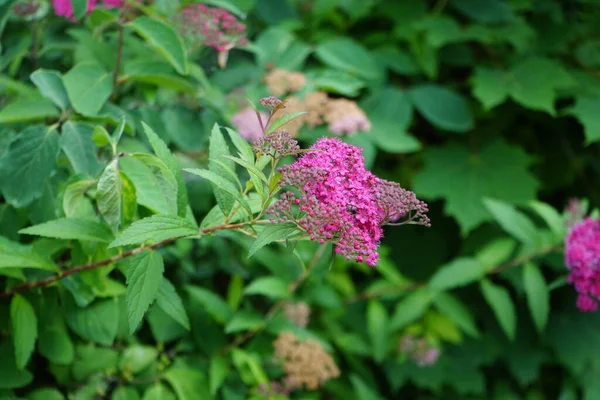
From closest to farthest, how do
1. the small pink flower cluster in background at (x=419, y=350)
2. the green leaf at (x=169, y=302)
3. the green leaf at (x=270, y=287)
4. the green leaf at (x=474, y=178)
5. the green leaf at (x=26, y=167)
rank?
Result: the green leaf at (x=169, y=302)
the green leaf at (x=26, y=167)
the green leaf at (x=270, y=287)
the small pink flower cluster in background at (x=419, y=350)
the green leaf at (x=474, y=178)

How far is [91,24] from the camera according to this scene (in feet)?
5.51

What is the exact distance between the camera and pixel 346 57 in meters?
2.34

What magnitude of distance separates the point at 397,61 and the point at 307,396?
1278mm

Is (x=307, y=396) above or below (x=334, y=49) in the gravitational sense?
below

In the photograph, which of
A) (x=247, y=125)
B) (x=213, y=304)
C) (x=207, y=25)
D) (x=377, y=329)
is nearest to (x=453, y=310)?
(x=377, y=329)

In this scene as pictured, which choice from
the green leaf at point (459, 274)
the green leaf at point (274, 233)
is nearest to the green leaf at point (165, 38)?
the green leaf at point (274, 233)

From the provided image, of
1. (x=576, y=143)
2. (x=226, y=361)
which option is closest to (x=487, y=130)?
(x=576, y=143)

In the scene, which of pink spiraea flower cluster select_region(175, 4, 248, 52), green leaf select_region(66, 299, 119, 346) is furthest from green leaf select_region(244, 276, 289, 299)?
pink spiraea flower cluster select_region(175, 4, 248, 52)

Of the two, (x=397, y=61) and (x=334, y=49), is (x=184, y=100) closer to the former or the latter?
(x=334, y=49)

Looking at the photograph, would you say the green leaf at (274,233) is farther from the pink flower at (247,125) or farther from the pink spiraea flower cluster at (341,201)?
the pink flower at (247,125)

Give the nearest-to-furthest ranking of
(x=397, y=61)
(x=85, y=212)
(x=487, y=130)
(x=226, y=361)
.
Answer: (x=85, y=212), (x=226, y=361), (x=397, y=61), (x=487, y=130)

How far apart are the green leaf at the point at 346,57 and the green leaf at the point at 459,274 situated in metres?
0.69

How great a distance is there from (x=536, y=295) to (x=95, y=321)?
1282mm

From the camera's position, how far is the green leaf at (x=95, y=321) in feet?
4.69
